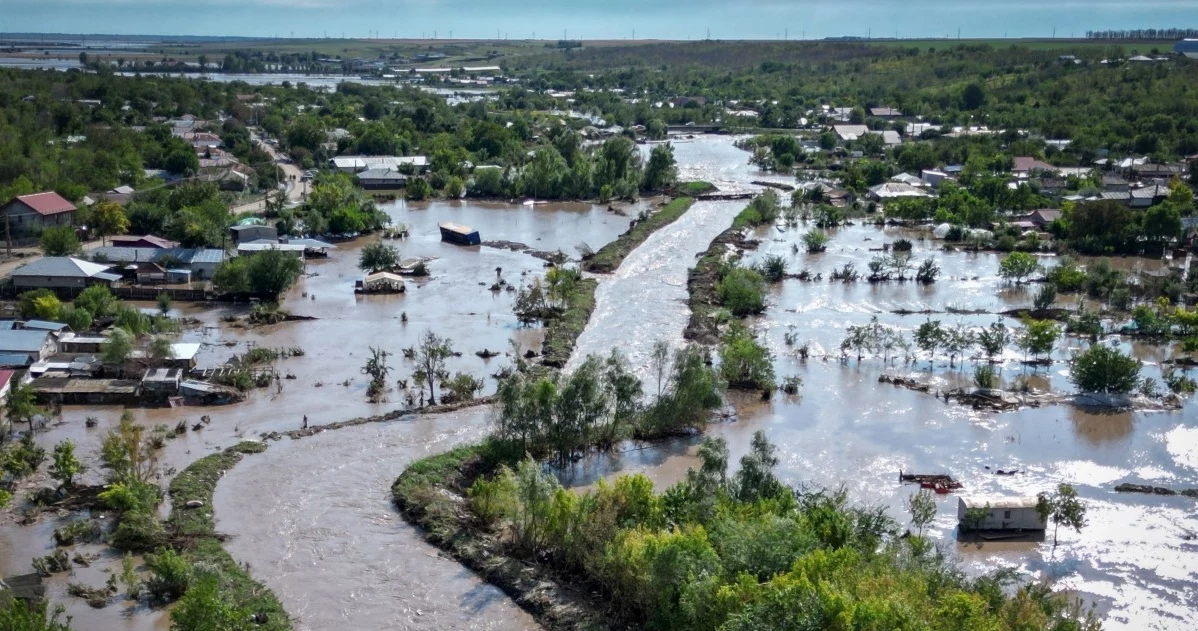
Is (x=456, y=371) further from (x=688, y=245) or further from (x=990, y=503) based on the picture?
(x=688, y=245)

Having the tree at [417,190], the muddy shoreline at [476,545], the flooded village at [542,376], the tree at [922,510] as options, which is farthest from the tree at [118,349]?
the tree at [417,190]

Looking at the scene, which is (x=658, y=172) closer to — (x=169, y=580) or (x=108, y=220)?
(x=108, y=220)

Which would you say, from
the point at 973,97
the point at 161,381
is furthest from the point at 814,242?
the point at 973,97

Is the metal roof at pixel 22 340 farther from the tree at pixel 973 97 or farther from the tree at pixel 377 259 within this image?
the tree at pixel 973 97

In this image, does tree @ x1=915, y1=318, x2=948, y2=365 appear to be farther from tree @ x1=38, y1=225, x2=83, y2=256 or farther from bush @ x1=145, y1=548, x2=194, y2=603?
tree @ x1=38, y1=225, x2=83, y2=256

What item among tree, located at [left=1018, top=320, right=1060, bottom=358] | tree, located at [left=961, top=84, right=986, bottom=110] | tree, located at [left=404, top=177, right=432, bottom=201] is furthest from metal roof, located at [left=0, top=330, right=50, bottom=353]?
tree, located at [left=961, top=84, right=986, bottom=110]

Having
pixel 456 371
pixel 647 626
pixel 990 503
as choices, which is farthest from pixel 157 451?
pixel 990 503
